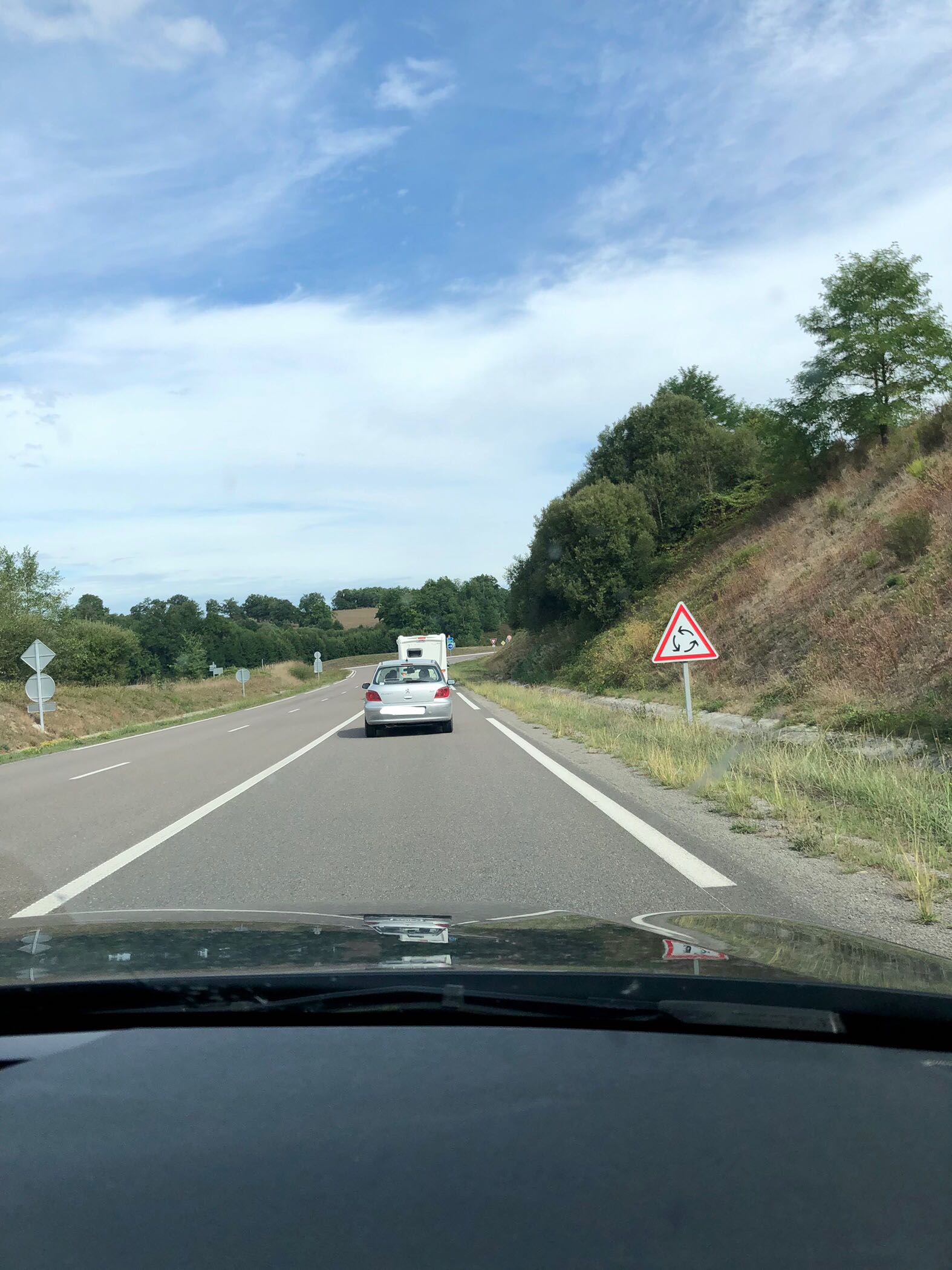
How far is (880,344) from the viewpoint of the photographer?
102 ft

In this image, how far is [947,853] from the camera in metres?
6.83

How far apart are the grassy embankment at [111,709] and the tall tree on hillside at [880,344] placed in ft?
82.0

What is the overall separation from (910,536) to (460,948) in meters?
22.8

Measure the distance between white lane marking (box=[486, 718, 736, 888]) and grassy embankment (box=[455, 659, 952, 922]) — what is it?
2.63 ft

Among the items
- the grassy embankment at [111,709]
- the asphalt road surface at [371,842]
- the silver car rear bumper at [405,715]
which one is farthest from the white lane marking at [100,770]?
the grassy embankment at [111,709]

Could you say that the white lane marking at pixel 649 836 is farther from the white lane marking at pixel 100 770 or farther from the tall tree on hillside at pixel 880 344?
the tall tree on hillside at pixel 880 344

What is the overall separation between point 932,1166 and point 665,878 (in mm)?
4760

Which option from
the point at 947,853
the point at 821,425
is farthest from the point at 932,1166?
the point at 821,425

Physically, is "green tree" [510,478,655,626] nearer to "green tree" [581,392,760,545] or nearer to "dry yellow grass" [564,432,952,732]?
"green tree" [581,392,760,545]

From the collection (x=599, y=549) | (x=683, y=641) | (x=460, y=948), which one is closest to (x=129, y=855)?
(x=460, y=948)

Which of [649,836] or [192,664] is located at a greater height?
[192,664]

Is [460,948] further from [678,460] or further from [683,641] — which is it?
[678,460]

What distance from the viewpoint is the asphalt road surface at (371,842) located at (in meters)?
6.45

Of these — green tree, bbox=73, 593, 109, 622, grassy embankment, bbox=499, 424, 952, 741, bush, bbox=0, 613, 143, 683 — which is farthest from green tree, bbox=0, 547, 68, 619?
green tree, bbox=73, 593, 109, 622
